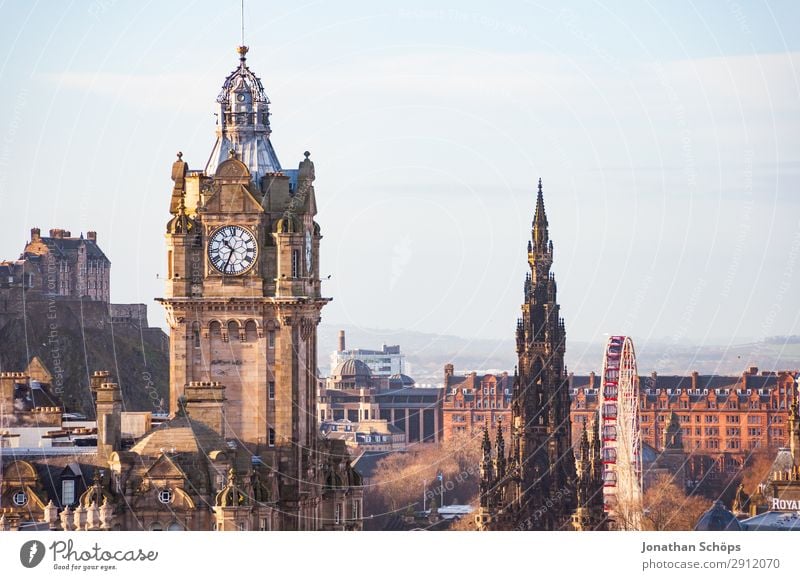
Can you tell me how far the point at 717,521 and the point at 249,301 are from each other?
3446 cm

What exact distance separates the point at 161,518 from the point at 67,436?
18.2m

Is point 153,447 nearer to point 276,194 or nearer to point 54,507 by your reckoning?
point 54,507

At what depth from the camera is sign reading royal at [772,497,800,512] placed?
173038 mm

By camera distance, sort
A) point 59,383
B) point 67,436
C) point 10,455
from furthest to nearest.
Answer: point 59,383 < point 67,436 < point 10,455

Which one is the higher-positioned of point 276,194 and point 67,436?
point 276,194

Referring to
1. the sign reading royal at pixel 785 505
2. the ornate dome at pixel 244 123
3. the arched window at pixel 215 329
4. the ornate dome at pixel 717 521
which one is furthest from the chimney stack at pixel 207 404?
the sign reading royal at pixel 785 505

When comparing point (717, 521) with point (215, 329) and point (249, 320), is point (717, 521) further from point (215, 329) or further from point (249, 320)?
point (215, 329)

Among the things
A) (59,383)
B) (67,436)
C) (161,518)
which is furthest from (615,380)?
(161,518)

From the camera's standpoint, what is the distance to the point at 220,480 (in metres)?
137

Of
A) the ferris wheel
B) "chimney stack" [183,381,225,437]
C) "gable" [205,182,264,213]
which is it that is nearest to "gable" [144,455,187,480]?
"chimney stack" [183,381,225,437]

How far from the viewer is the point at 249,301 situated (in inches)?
5778
